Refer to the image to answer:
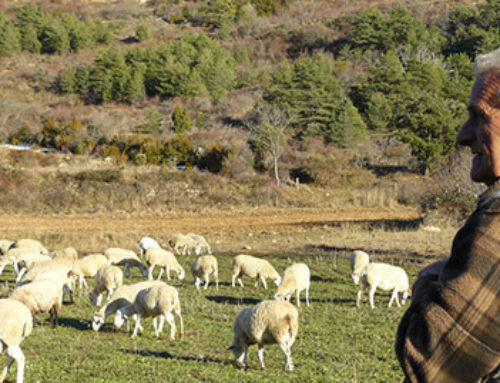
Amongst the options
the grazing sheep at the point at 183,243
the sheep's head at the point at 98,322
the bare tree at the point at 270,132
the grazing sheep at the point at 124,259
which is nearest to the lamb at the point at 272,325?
the sheep's head at the point at 98,322

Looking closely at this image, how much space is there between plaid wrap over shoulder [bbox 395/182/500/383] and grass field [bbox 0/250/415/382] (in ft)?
23.2

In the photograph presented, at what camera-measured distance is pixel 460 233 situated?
1.55m

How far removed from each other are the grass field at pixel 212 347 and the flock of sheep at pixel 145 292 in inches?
13.9

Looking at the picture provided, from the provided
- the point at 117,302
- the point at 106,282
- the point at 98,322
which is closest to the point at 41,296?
the point at 98,322

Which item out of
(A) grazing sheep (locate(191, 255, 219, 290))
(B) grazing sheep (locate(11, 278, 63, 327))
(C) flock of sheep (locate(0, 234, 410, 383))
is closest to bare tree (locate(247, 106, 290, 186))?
(C) flock of sheep (locate(0, 234, 410, 383))

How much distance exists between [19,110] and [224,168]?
23.6 metres

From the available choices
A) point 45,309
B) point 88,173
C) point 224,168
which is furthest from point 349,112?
point 45,309

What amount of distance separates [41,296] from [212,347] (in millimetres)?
3492

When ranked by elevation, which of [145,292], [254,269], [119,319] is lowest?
[254,269]

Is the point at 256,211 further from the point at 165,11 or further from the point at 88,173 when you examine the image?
the point at 165,11

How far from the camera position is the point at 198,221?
32.3 m

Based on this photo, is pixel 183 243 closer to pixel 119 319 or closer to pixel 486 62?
pixel 119 319

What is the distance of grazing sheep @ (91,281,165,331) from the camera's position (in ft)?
38.7

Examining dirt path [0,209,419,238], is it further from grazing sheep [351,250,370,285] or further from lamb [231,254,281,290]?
lamb [231,254,281,290]
